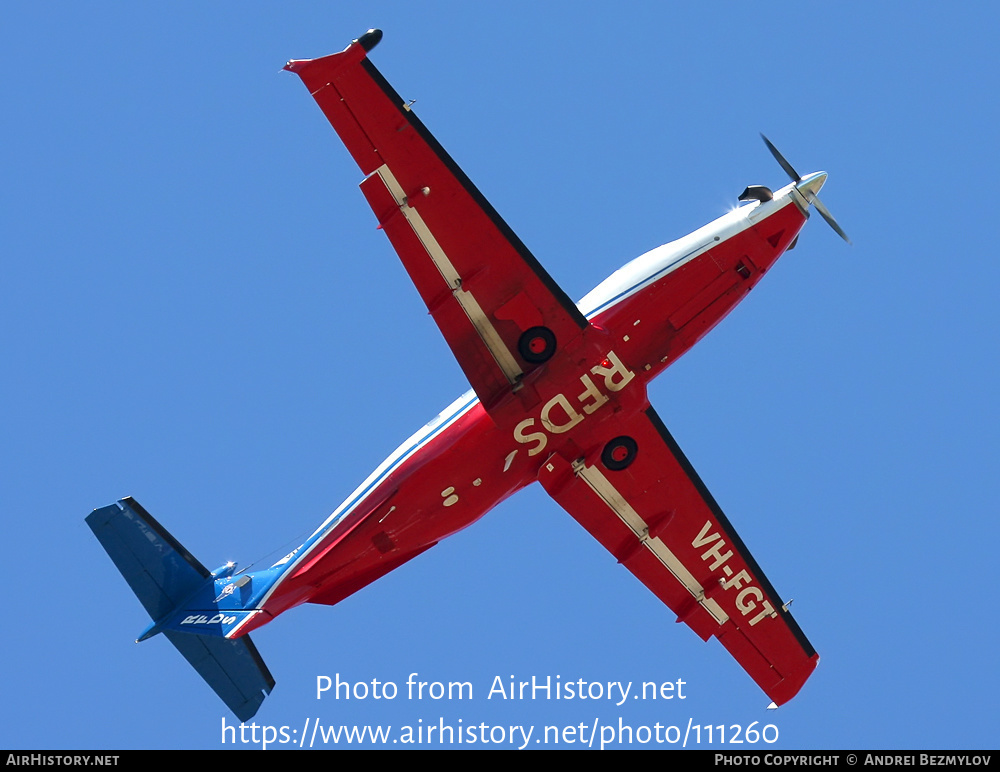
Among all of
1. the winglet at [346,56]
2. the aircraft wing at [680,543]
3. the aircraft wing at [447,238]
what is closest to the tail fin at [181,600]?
the aircraft wing at [680,543]

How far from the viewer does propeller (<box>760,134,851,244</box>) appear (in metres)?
28.1

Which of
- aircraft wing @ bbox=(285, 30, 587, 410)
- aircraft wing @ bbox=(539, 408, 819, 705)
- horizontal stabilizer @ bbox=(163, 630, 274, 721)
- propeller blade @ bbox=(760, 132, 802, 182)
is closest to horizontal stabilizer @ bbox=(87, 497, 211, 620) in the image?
horizontal stabilizer @ bbox=(163, 630, 274, 721)

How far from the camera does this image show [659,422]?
29.5 meters

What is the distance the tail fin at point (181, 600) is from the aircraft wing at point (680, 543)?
29.2 ft

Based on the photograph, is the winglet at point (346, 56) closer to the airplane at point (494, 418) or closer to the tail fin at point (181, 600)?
the airplane at point (494, 418)

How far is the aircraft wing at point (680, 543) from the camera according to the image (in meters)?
29.7

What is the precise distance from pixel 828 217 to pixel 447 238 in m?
8.91

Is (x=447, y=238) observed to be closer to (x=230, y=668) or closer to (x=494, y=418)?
(x=494, y=418)

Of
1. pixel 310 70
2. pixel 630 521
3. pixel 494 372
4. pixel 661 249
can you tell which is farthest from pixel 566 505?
pixel 310 70

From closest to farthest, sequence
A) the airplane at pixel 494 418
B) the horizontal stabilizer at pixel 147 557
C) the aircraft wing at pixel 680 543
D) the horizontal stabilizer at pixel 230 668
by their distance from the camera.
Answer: the airplane at pixel 494 418 → the aircraft wing at pixel 680 543 → the horizontal stabilizer at pixel 147 557 → the horizontal stabilizer at pixel 230 668

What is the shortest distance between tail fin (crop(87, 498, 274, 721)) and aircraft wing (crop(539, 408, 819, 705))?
890 cm

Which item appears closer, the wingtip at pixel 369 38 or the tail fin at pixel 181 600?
the wingtip at pixel 369 38
